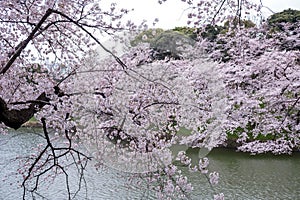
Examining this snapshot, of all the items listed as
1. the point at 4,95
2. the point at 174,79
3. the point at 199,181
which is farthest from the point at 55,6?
the point at 199,181

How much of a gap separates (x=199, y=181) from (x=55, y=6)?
4.34 metres

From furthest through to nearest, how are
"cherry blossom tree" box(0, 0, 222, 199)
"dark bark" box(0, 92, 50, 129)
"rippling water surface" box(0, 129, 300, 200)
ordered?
1. "rippling water surface" box(0, 129, 300, 200)
2. "cherry blossom tree" box(0, 0, 222, 199)
3. "dark bark" box(0, 92, 50, 129)

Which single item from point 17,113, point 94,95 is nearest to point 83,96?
point 94,95

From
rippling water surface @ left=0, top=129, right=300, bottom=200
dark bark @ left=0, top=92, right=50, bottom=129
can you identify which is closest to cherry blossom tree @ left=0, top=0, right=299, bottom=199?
dark bark @ left=0, top=92, right=50, bottom=129

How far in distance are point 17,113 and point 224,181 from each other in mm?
4977

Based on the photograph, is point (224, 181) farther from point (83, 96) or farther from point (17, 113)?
point (17, 113)

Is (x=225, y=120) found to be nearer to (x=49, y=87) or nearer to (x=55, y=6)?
(x=55, y=6)

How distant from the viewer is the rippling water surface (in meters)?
5.55

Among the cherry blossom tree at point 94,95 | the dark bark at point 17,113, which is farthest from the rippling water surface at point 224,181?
the dark bark at point 17,113

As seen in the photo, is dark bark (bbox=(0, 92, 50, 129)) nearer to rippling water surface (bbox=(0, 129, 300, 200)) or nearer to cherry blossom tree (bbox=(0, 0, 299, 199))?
cherry blossom tree (bbox=(0, 0, 299, 199))

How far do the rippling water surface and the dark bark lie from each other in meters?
2.34

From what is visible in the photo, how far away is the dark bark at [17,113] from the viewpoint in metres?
1.90

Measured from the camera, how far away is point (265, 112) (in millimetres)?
5805

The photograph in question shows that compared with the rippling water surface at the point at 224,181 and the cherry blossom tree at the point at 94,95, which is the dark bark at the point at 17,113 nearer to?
the cherry blossom tree at the point at 94,95
